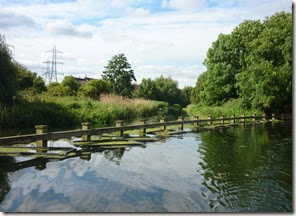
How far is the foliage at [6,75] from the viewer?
1656 centimetres

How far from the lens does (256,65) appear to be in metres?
24.7

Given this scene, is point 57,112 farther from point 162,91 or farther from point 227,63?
point 162,91

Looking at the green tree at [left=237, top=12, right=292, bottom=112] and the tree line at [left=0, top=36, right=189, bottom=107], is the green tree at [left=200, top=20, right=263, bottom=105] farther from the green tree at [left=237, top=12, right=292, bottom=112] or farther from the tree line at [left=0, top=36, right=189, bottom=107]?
the tree line at [left=0, top=36, right=189, bottom=107]

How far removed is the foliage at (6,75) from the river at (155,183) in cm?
984

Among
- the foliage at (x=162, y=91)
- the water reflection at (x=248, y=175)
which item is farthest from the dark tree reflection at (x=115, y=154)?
the foliage at (x=162, y=91)

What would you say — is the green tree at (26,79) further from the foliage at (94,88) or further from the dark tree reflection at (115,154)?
the dark tree reflection at (115,154)

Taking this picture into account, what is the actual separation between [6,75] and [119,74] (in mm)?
40228

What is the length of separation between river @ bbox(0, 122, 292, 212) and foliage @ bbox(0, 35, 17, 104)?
32.3 feet

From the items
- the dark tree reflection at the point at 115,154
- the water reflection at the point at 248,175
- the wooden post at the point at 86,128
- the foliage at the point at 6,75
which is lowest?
the water reflection at the point at 248,175

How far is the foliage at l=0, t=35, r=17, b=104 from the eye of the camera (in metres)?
16.6

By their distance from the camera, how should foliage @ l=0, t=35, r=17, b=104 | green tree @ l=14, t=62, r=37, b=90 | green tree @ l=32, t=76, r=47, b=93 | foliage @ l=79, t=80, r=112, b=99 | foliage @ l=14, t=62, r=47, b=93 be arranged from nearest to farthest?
foliage @ l=0, t=35, r=17, b=104
green tree @ l=14, t=62, r=37, b=90
foliage @ l=14, t=62, r=47, b=93
green tree @ l=32, t=76, r=47, b=93
foliage @ l=79, t=80, r=112, b=99

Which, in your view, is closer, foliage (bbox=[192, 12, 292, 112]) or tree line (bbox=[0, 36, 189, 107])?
tree line (bbox=[0, 36, 189, 107])

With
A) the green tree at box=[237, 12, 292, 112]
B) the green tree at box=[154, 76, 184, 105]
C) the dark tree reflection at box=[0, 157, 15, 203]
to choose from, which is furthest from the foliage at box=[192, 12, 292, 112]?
the green tree at box=[154, 76, 184, 105]

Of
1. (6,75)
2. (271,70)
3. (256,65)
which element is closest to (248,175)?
(6,75)
